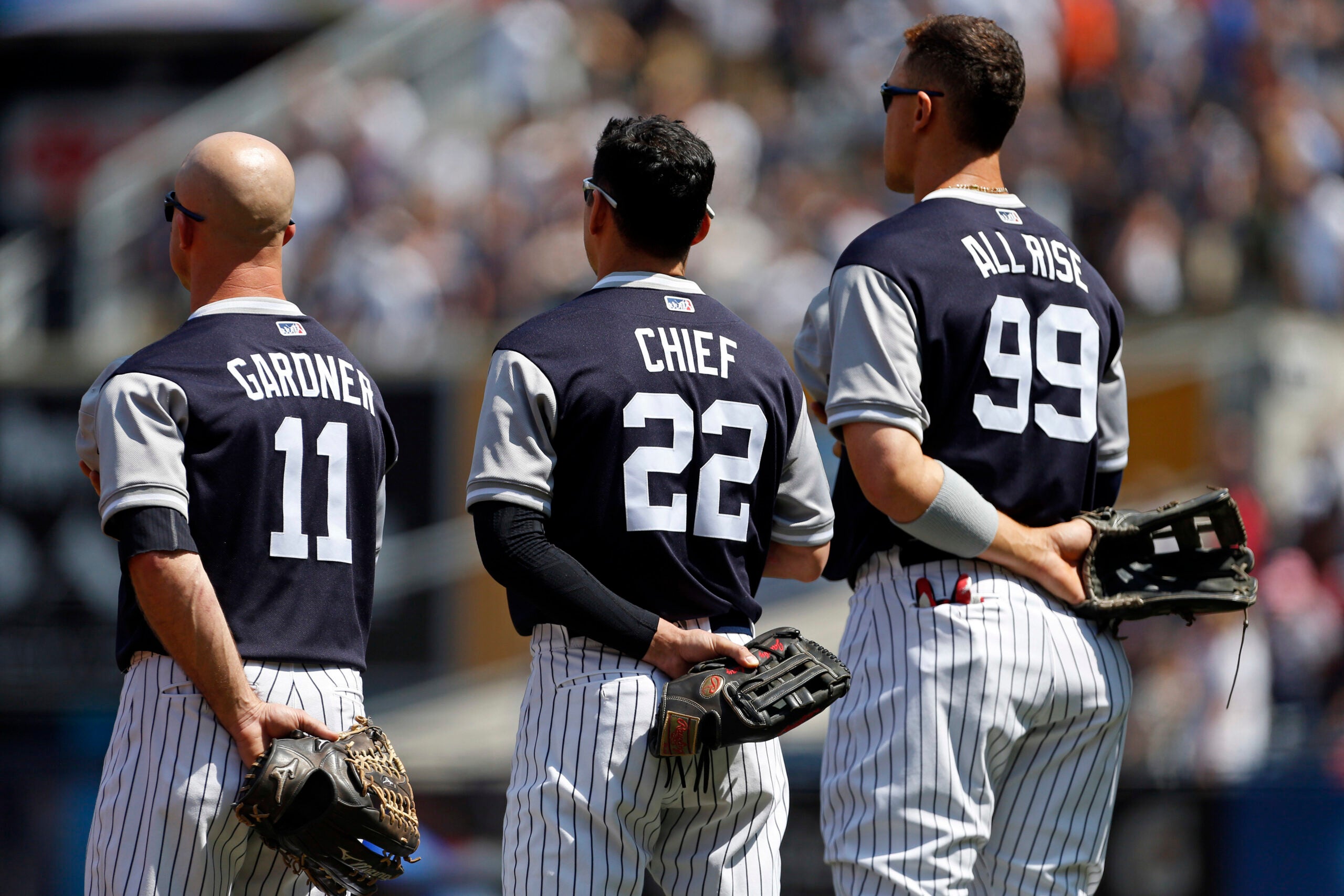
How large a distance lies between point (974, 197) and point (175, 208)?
5.54ft

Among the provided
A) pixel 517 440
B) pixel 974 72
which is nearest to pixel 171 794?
pixel 517 440

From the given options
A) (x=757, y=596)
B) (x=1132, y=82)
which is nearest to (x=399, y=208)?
(x=757, y=596)

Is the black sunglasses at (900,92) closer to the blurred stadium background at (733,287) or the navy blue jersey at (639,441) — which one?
the navy blue jersey at (639,441)

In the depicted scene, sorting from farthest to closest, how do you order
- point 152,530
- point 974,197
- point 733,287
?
point 733,287
point 974,197
point 152,530

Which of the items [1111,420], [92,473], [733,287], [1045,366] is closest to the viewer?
[92,473]

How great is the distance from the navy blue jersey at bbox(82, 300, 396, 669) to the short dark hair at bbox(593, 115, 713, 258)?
2.14 ft

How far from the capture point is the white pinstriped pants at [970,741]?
3.15 metres

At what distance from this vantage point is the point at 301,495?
308 centimetres

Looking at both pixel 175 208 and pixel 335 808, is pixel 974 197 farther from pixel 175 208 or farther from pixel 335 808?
pixel 335 808

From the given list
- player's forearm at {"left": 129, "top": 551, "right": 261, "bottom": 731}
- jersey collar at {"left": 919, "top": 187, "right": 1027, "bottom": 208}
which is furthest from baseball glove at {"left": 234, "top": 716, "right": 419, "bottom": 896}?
jersey collar at {"left": 919, "top": 187, "right": 1027, "bottom": 208}

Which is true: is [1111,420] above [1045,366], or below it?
below

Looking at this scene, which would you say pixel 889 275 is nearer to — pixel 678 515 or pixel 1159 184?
pixel 678 515

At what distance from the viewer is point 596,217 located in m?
3.21

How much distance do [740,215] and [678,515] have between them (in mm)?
7930
